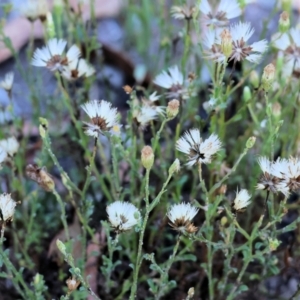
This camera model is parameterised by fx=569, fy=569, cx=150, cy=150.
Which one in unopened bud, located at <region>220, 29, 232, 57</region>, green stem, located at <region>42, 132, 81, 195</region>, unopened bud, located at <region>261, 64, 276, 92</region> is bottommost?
green stem, located at <region>42, 132, 81, 195</region>

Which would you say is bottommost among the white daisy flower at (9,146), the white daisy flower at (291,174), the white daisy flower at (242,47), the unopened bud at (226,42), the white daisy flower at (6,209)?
the white daisy flower at (6,209)

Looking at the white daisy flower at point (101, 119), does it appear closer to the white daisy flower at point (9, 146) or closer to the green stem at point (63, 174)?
the green stem at point (63, 174)

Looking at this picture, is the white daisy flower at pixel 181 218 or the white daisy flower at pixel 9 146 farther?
the white daisy flower at pixel 9 146

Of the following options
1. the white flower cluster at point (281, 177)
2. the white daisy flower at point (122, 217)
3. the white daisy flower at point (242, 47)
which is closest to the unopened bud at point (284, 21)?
the white daisy flower at point (242, 47)

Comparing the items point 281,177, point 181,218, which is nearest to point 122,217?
point 181,218

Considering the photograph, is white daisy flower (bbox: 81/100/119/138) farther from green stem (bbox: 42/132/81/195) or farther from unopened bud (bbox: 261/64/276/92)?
unopened bud (bbox: 261/64/276/92)

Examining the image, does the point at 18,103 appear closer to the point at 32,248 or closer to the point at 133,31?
the point at 133,31

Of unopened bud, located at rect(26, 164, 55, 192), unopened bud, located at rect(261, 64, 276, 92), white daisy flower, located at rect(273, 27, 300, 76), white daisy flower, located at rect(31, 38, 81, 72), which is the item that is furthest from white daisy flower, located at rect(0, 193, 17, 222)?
white daisy flower, located at rect(273, 27, 300, 76)
